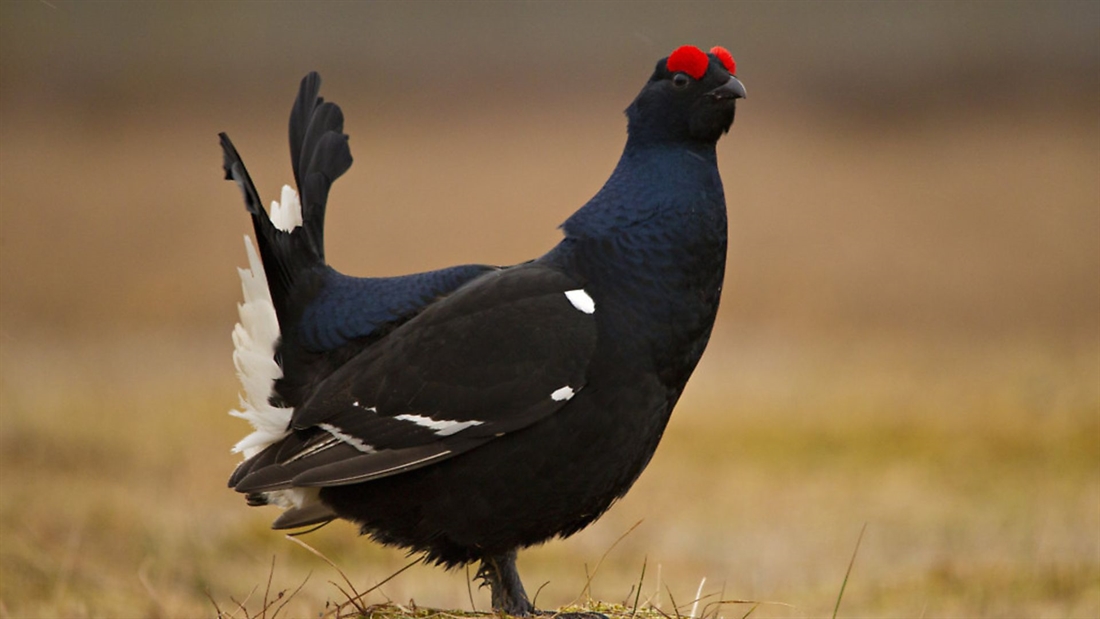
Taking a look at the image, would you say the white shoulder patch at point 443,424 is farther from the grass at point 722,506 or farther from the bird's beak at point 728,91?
the bird's beak at point 728,91

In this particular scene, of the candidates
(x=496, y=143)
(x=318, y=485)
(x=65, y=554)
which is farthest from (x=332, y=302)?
(x=496, y=143)

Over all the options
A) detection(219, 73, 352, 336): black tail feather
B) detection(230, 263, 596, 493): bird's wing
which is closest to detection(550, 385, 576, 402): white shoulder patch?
detection(230, 263, 596, 493): bird's wing

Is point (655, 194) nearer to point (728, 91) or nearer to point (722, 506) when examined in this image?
point (728, 91)

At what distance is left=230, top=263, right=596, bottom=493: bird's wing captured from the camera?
3969mm

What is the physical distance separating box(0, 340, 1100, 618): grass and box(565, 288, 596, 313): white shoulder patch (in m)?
0.93

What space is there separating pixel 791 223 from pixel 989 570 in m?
10.6

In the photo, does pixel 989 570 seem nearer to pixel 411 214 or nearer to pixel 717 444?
pixel 717 444

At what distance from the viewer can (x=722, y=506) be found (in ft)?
28.3

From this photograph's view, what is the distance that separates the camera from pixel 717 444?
10039 millimetres

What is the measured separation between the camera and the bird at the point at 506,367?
3.95m

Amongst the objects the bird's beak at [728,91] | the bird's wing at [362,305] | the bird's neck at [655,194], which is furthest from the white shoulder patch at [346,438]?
the bird's beak at [728,91]

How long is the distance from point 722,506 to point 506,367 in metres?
4.89

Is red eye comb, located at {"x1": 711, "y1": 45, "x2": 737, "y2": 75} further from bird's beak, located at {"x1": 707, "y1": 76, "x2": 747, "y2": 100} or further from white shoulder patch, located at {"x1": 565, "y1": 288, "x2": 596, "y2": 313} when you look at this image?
white shoulder patch, located at {"x1": 565, "y1": 288, "x2": 596, "y2": 313}

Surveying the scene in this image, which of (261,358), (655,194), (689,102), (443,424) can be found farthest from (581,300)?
(261,358)
